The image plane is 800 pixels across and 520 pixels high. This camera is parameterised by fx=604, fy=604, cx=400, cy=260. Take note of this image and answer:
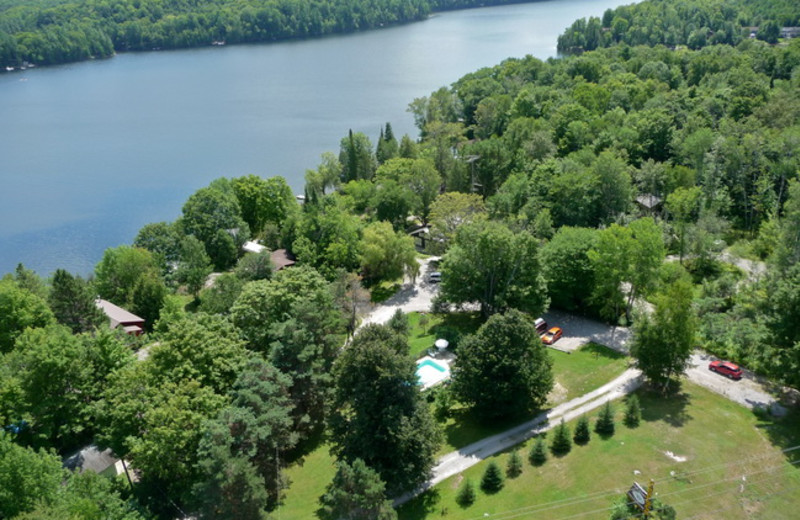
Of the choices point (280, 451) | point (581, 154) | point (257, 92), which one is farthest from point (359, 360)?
point (257, 92)

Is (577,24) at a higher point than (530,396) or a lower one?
higher

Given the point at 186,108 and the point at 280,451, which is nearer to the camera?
the point at 280,451

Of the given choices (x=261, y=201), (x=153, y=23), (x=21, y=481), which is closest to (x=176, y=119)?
(x=261, y=201)

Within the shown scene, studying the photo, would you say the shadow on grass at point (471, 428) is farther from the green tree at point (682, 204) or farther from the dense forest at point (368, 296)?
the green tree at point (682, 204)

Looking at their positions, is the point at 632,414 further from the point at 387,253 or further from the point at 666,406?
the point at 387,253

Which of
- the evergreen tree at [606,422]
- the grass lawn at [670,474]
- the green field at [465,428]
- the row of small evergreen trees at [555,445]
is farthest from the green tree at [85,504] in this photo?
the evergreen tree at [606,422]

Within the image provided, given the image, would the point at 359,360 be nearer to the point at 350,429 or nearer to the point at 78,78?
the point at 350,429

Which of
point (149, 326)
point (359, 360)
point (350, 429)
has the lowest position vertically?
point (149, 326)
